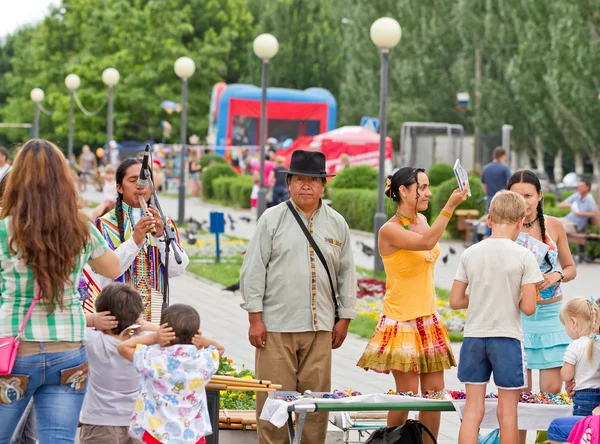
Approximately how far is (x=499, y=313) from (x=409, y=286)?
2.43 ft

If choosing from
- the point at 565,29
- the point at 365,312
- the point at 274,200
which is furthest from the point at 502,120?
the point at 365,312

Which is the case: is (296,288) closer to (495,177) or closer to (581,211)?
(495,177)

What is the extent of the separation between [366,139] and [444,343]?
33719 millimetres

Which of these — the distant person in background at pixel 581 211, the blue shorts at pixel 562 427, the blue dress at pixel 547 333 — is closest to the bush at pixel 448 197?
the distant person in background at pixel 581 211

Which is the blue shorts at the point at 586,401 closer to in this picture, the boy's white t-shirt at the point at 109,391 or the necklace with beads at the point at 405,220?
the necklace with beads at the point at 405,220

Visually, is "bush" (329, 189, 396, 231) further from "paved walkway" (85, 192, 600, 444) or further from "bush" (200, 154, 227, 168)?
"bush" (200, 154, 227, 168)

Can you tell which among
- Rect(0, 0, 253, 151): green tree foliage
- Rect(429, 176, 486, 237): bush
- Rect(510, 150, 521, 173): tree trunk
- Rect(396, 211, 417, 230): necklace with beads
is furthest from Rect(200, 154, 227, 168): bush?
Rect(396, 211, 417, 230): necklace with beads

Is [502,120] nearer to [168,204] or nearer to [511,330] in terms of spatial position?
[168,204]

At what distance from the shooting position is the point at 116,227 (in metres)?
6.37

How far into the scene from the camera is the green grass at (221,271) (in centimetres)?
1667

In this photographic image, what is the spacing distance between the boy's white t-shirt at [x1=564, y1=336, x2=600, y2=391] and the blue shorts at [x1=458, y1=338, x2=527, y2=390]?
29 cm

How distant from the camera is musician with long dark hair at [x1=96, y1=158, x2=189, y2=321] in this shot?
6262mm

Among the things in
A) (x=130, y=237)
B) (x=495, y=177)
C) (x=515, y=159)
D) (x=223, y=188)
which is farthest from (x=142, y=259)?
(x=515, y=159)

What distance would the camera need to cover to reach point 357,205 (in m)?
26.3
